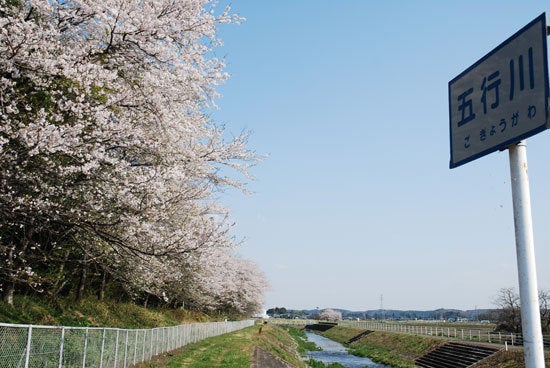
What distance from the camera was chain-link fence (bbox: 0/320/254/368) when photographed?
9.43 m

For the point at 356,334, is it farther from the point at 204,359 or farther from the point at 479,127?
the point at 479,127

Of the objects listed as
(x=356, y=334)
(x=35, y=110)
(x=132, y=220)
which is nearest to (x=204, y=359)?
(x=132, y=220)

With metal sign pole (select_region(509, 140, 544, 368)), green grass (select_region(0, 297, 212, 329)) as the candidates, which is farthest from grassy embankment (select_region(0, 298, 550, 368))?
metal sign pole (select_region(509, 140, 544, 368))

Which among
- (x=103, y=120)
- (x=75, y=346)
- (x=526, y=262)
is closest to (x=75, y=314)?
(x=75, y=346)

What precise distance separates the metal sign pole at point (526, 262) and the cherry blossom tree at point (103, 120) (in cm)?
785

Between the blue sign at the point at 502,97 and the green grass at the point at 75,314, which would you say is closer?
the blue sign at the point at 502,97

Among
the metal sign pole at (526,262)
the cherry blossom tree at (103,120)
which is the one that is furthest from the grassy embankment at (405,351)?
the metal sign pole at (526,262)

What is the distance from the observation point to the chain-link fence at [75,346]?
9.43 m

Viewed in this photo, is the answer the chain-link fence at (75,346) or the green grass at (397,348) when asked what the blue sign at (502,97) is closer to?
the chain-link fence at (75,346)

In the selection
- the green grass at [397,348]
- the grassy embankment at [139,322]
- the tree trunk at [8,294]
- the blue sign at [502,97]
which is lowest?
the green grass at [397,348]

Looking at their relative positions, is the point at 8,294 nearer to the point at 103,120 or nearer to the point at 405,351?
the point at 103,120

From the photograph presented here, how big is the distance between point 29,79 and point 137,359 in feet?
38.6

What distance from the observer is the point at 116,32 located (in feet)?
35.6

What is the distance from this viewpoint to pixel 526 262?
329 cm
